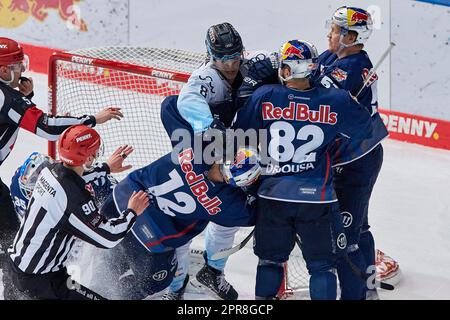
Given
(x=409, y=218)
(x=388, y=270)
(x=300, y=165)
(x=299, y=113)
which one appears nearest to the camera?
(x=299, y=113)

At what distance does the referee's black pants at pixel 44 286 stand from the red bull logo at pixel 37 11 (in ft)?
15.8

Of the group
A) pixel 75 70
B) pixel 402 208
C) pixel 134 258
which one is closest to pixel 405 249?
pixel 402 208

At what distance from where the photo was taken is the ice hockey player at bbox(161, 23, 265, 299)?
465cm

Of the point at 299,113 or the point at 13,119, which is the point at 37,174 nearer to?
the point at 13,119

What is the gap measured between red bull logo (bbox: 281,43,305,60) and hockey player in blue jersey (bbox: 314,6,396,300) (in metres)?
0.45

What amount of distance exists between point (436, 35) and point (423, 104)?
52cm

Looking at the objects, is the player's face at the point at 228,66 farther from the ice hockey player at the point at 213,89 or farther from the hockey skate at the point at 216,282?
the hockey skate at the point at 216,282

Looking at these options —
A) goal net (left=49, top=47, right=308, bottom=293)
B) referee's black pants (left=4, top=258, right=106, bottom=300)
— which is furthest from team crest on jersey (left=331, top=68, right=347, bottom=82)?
referee's black pants (left=4, top=258, right=106, bottom=300)

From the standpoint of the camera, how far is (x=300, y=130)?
453cm

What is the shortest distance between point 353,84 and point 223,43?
0.70 meters

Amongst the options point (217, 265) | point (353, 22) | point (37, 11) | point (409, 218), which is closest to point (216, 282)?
point (217, 265)

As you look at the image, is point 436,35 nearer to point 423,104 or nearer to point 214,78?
point 423,104

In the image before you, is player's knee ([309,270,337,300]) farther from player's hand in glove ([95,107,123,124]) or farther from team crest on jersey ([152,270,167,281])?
player's hand in glove ([95,107,123,124])

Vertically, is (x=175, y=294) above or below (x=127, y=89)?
below
